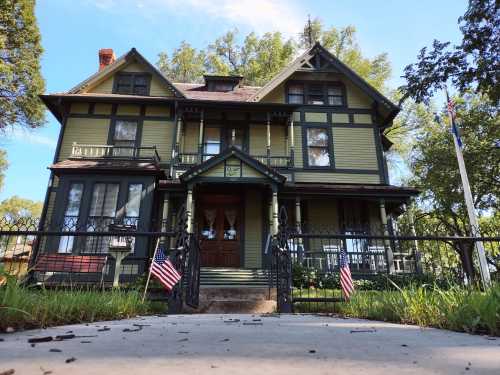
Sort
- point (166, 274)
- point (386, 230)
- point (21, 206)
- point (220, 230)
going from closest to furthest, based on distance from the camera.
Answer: point (166, 274) < point (386, 230) < point (220, 230) < point (21, 206)

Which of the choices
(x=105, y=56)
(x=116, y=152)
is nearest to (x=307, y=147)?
(x=116, y=152)

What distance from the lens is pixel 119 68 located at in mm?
16359

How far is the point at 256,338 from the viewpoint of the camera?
2.60 metres

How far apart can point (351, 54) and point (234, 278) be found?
22.0 m

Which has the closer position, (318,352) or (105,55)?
(318,352)

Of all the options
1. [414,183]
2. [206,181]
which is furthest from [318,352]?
[414,183]

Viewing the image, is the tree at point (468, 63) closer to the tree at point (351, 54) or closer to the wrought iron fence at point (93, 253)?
the wrought iron fence at point (93, 253)

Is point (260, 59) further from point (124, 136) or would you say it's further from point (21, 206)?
point (21, 206)

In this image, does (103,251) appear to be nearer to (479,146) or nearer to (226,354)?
(226,354)

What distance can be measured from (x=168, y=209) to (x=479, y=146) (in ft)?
56.6

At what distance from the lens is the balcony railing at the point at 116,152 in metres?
13.9

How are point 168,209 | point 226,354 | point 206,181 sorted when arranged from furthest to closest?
1. point 168,209
2. point 206,181
3. point 226,354

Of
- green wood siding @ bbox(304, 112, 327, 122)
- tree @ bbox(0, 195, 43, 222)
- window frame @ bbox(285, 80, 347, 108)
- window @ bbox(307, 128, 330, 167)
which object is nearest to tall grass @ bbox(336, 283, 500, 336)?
window @ bbox(307, 128, 330, 167)

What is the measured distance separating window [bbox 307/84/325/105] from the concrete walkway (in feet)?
49.0
